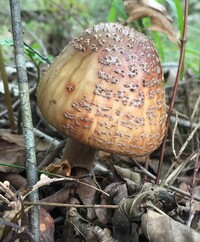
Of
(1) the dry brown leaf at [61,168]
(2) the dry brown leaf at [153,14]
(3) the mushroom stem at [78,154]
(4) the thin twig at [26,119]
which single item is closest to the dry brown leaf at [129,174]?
(3) the mushroom stem at [78,154]

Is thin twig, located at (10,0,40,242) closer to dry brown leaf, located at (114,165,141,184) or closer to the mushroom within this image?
the mushroom

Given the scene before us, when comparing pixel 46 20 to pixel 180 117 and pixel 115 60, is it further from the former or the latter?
pixel 115 60

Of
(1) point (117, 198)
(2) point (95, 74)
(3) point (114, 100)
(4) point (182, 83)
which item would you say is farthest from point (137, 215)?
(4) point (182, 83)

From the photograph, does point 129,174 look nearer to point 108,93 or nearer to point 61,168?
point 61,168

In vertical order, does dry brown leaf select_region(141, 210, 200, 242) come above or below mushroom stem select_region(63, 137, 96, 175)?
below

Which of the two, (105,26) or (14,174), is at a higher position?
(105,26)

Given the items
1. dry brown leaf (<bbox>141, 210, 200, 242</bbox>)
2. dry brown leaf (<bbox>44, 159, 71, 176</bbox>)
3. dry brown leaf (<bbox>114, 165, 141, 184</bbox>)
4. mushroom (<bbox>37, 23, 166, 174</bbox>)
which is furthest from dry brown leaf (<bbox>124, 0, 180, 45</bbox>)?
dry brown leaf (<bbox>141, 210, 200, 242</bbox>)

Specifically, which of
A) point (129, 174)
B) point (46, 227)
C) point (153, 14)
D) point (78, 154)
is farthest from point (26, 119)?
point (153, 14)
